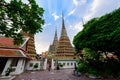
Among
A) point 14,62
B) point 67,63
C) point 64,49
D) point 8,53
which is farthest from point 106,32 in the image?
point 64,49

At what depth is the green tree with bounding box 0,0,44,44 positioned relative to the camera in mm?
7555

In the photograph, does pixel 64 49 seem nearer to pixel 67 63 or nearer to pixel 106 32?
pixel 67 63

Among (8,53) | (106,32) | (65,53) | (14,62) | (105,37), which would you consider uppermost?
(65,53)

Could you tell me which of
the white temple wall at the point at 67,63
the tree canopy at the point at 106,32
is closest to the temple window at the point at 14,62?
the tree canopy at the point at 106,32

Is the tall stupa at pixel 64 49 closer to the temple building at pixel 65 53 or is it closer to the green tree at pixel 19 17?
the temple building at pixel 65 53

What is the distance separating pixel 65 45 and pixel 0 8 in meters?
34.7

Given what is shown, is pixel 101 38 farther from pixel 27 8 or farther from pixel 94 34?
pixel 27 8

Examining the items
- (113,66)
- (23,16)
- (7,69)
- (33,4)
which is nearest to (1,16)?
(23,16)

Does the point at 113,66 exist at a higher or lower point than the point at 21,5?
lower

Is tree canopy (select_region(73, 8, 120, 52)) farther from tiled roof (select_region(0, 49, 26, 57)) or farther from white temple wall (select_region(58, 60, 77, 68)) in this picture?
white temple wall (select_region(58, 60, 77, 68))

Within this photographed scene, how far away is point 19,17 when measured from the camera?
26.0 feet

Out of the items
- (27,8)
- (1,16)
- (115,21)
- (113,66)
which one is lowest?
(113,66)

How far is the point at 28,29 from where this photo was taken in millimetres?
8164

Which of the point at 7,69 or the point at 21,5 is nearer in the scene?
the point at 21,5
